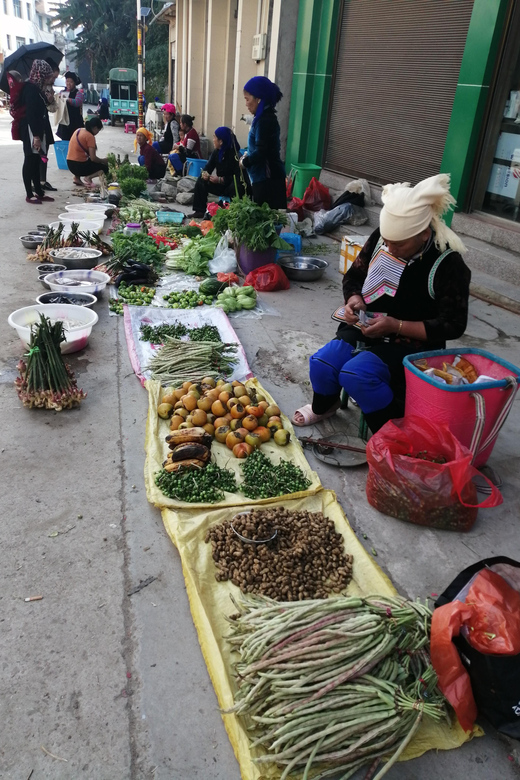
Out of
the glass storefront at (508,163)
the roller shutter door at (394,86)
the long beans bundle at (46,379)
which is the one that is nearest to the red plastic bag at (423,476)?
the long beans bundle at (46,379)

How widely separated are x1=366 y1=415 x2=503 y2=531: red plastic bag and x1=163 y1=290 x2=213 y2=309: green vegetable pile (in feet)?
10.4

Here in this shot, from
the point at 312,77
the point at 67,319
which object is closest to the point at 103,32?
the point at 312,77

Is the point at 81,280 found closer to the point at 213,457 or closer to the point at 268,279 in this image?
the point at 268,279

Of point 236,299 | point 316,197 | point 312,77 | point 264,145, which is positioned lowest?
point 236,299

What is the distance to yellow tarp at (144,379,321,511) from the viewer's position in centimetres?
286

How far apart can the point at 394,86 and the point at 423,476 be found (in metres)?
7.41

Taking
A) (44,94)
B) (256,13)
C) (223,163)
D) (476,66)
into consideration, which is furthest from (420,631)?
(256,13)

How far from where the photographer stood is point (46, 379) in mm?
3662

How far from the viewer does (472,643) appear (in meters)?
1.81

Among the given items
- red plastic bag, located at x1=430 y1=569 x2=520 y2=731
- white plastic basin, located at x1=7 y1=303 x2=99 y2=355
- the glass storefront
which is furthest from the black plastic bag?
the glass storefront

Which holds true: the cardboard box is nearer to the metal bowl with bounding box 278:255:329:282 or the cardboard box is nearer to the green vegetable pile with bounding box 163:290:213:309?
the metal bowl with bounding box 278:255:329:282

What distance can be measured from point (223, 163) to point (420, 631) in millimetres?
8323

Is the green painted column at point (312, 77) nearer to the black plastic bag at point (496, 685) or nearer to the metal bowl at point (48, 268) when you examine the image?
the metal bowl at point (48, 268)

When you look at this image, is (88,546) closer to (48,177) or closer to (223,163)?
(223,163)
